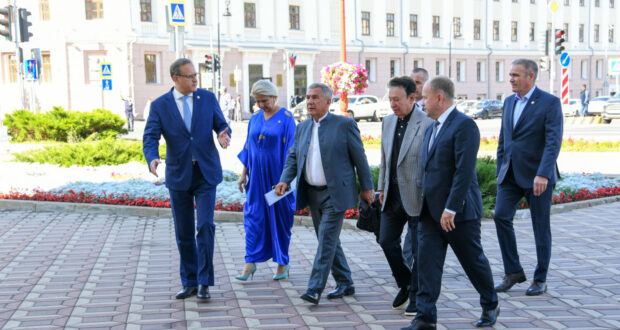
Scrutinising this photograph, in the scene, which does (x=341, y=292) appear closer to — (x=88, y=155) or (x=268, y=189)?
(x=268, y=189)

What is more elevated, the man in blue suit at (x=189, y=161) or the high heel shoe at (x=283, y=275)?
the man in blue suit at (x=189, y=161)

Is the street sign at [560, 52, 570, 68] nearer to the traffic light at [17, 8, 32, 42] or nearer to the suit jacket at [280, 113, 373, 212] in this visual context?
the traffic light at [17, 8, 32, 42]

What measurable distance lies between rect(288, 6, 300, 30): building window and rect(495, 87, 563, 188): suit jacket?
41227mm

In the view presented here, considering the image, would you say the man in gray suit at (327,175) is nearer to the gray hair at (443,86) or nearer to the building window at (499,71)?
the gray hair at (443,86)

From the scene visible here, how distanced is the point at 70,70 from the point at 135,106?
12.8 feet

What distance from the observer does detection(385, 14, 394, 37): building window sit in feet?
168

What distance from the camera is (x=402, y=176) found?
5141 millimetres

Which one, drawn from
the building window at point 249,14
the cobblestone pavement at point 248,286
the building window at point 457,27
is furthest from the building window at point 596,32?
the cobblestone pavement at point 248,286

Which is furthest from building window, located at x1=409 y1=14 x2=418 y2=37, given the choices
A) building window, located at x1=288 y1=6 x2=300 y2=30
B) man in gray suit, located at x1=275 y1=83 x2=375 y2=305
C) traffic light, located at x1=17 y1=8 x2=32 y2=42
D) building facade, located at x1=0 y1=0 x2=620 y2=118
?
A: man in gray suit, located at x1=275 y1=83 x2=375 y2=305

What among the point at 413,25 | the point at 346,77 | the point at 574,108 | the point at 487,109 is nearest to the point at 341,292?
the point at 346,77

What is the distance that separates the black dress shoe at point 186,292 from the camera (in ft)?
19.0

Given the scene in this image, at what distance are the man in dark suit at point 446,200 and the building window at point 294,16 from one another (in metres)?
42.3

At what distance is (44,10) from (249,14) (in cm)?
1182

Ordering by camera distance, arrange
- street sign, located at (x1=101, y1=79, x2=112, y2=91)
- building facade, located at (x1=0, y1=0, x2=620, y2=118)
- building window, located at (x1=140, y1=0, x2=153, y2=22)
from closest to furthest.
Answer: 1. street sign, located at (x1=101, y1=79, x2=112, y2=91)
2. building facade, located at (x1=0, y1=0, x2=620, y2=118)
3. building window, located at (x1=140, y1=0, x2=153, y2=22)
